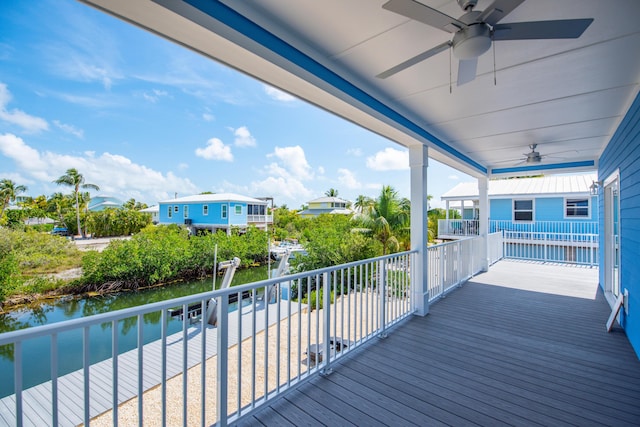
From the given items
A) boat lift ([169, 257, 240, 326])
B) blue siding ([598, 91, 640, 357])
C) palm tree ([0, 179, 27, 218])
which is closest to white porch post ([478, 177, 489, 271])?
blue siding ([598, 91, 640, 357])

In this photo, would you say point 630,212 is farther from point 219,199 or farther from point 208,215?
point 208,215

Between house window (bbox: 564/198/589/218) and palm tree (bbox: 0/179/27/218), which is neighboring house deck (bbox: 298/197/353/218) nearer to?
palm tree (bbox: 0/179/27/218)

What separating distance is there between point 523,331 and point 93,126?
38110 millimetres

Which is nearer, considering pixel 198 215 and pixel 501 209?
pixel 501 209

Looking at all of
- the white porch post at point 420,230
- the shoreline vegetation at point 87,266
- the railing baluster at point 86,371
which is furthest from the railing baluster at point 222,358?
the shoreline vegetation at point 87,266

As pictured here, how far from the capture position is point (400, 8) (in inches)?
57.2

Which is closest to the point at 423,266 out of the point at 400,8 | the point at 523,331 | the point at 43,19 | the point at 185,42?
the point at 523,331

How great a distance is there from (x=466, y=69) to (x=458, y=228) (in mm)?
11673

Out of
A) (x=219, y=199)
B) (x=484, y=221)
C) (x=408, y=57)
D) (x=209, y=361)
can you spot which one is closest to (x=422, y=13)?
(x=408, y=57)

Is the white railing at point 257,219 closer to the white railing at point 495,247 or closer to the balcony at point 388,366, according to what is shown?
the white railing at point 495,247

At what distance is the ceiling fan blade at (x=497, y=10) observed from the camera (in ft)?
4.68

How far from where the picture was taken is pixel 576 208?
11.3 metres

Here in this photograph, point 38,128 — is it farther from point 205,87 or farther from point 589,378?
point 589,378

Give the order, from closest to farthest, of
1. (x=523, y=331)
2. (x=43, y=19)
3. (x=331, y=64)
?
(x=331, y=64)
(x=523, y=331)
(x=43, y=19)
